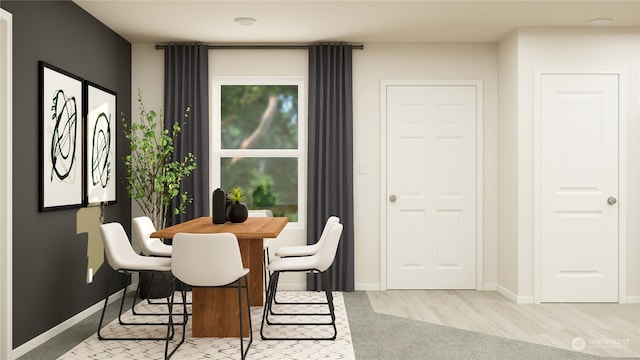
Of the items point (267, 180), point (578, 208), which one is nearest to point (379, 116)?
point (267, 180)

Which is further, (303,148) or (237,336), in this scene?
(303,148)

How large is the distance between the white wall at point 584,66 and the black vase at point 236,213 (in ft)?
8.33

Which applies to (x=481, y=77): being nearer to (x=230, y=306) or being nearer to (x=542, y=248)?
(x=542, y=248)

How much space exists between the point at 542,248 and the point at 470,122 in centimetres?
145

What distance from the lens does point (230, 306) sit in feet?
13.0

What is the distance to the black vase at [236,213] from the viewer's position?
4.48m

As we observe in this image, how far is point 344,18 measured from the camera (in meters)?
4.98

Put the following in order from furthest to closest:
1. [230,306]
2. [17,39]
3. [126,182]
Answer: [126,182] → [230,306] → [17,39]

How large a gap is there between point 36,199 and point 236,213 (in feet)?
4.63

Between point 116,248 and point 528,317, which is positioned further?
point 528,317

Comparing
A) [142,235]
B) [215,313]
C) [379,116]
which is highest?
[379,116]

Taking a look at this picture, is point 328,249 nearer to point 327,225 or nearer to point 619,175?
point 327,225

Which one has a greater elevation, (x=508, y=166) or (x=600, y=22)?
(x=600, y=22)

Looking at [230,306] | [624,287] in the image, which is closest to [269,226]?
[230,306]
